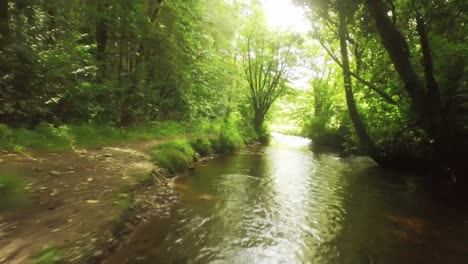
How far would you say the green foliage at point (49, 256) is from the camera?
2.77 m

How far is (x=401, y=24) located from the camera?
354 inches

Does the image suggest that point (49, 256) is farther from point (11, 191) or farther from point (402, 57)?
point (402, 57)

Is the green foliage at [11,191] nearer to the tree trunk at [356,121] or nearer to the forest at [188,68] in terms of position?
the forest at [188,68]

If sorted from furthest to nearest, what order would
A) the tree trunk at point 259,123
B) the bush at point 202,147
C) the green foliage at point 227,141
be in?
the tree trunk at point 259,123
the green foliage at point 227,141
the bush at point 202,147

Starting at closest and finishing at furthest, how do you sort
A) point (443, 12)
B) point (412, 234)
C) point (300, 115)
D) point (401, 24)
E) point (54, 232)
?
1. point (54, 232)
2. point (412, 234)
3. point (443, 12)
4. point (401, 24)
5. point (300, 115)

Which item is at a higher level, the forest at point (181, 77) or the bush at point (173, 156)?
the forest at point (181, 77)

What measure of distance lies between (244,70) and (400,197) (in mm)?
18458

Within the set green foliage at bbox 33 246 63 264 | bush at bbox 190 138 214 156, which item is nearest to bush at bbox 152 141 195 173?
bush at bbox 190 138 214 156

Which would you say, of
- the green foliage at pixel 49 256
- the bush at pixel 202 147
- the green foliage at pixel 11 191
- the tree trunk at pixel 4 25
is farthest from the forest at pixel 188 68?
the green foliage at pixel 49 256

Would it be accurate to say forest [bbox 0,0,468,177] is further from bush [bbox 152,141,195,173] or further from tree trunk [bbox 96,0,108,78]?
bush [bbox 152,141,195,173]

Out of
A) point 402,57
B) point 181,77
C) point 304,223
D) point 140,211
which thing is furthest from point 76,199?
point 402,57

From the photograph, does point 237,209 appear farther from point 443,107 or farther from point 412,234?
point 443,107

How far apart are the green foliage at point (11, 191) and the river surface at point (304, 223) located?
1.80 meters

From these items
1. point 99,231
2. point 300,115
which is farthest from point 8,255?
point 300,115
